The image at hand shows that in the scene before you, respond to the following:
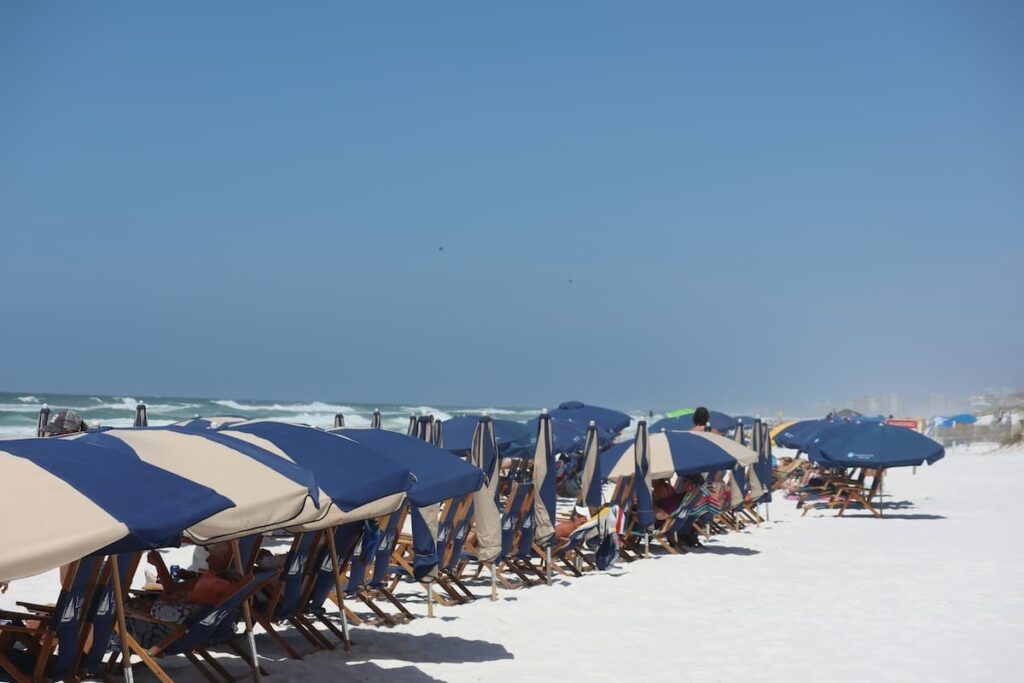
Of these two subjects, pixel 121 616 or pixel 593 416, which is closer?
pixel 121 616

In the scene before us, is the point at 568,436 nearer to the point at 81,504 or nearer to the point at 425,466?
the point at 425,466

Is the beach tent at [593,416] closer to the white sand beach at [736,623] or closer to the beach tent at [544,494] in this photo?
the white sand beach at [736,623]

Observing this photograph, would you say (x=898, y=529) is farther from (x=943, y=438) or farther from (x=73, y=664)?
(x=943, y=438)

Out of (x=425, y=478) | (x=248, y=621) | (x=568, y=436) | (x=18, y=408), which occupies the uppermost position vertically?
(x=18, y=408)

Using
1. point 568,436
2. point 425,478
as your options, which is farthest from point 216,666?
point 568,436

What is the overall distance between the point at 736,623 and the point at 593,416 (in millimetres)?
11610

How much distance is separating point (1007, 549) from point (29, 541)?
11498mm

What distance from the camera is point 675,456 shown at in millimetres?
11672

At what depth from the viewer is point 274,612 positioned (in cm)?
653

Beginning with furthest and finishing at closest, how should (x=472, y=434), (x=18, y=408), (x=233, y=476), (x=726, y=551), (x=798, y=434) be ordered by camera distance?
(x=18, y=408), (x=798, y=434), (x=472, y=434), (x=726, y=551), (x=233, y=476)

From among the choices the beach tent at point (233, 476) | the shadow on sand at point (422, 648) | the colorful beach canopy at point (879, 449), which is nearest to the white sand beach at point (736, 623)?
the shadow on sand at point (422, 648)

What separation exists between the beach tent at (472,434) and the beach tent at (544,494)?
4.47 metres

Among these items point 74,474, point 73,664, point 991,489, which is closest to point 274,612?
point 73,664

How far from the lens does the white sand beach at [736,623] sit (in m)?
6.51
